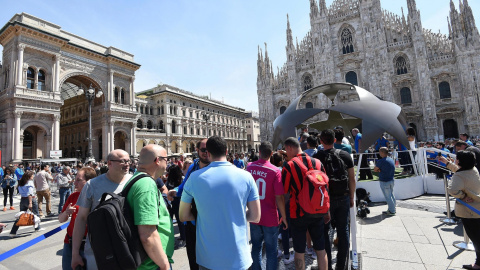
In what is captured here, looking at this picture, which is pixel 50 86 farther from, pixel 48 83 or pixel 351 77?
pixel 351 77

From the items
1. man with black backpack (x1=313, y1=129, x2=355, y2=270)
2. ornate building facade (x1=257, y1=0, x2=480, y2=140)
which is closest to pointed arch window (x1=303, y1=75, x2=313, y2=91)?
ornate building facade (x1=257, y1=0, x2=480, y2=140)

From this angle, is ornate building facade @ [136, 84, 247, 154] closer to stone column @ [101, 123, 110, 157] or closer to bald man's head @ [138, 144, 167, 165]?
stone column @ [101, 123, 110, 157]

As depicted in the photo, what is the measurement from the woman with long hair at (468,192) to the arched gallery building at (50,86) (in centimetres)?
2939

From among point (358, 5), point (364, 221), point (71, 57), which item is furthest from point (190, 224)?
point (358, 5)

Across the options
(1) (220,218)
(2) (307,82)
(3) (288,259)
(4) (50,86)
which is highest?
(2) (307,82)

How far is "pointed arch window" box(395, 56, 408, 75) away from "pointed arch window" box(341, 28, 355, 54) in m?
6.21

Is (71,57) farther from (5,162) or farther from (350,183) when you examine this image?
(350,183)

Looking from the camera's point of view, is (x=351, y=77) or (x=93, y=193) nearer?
(x=93, y=193)

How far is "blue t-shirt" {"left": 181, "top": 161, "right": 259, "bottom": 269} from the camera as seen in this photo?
77.7 inches

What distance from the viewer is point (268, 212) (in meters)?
3.08

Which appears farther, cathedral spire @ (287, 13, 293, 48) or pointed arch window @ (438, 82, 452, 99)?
cathedral spire @ (287, 13, 293, 48)

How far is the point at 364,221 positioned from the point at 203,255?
483 cm

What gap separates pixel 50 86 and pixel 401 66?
42198mm

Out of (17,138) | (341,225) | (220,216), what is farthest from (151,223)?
(17,138)
